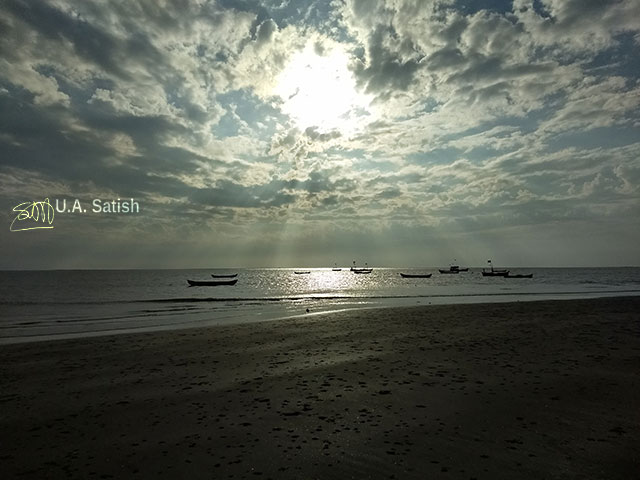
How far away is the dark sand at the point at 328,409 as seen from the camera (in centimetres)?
631

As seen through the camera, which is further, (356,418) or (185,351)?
(185,351)

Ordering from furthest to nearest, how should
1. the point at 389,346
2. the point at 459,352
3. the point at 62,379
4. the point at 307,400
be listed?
the point at 389,346 < the point at 459,352 < the point at 62,379 < the point at 307,400

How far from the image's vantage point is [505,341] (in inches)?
664

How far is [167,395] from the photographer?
1025 cm

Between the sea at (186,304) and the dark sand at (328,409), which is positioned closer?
the dark sand at (328,409)

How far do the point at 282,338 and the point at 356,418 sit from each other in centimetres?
1124

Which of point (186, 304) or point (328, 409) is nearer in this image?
point (328, 409)

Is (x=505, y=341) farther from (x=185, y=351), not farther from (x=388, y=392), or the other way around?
(x=185, y=351)

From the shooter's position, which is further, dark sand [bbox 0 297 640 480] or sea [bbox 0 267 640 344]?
sea [bbox 0 267 640 344]

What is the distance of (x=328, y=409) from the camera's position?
877cm

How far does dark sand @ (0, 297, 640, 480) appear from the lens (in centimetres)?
631

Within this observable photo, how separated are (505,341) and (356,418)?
11822 millimetres

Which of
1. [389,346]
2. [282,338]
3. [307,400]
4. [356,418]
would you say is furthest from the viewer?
[282,338]

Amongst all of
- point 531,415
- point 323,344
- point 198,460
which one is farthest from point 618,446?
point 323,344
